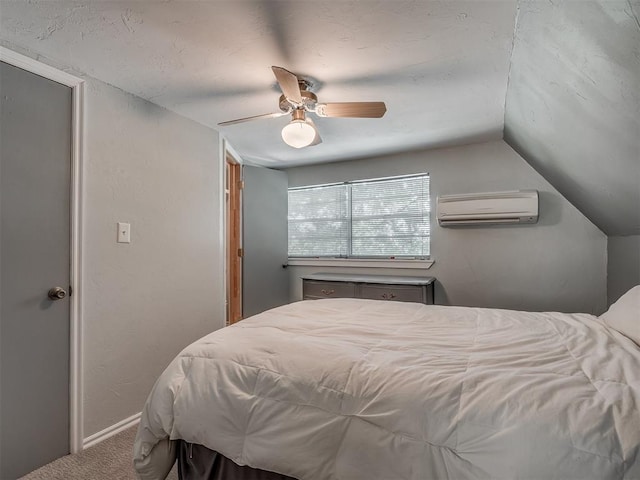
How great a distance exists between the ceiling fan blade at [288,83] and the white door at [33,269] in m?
1.22

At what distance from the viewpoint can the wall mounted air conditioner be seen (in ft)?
9.18

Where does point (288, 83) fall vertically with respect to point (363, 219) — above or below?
above

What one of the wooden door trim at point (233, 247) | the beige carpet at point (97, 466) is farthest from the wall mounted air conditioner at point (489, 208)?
the beige carpet at point (97, 466)

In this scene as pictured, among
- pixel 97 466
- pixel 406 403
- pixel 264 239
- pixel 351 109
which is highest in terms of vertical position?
pixel 351 109

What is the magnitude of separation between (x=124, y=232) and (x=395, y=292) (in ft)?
7.34

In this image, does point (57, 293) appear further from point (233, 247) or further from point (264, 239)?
point (264, 239)

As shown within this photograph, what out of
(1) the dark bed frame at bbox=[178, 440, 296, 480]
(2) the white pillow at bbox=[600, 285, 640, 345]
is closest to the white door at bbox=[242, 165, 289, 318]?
(1) the dark bed frame at bbox=[178, 440, 296, 480]

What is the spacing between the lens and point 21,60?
63.1 inches

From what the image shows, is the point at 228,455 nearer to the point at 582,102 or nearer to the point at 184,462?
the point at 184,462

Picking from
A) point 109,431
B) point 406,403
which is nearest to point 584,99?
point 406,403

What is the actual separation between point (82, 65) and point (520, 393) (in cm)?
250

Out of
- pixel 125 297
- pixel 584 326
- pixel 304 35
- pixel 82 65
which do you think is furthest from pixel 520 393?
pixel 82 65

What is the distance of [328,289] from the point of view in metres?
3.39

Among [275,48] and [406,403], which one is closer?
[406,403]
